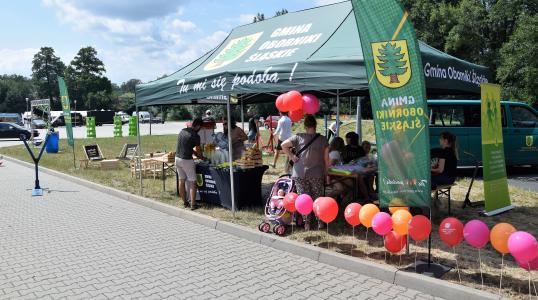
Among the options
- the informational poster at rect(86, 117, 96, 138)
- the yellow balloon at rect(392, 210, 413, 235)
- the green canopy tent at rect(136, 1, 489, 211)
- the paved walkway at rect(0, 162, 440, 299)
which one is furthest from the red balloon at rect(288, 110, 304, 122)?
the informational poster at rect(86, 117, 96, 138)

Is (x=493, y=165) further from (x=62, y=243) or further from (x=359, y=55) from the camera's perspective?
(x=62, y=243)

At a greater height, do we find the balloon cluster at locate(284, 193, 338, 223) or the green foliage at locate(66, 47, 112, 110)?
the green foliage at locate(66, 47, 112, 110)

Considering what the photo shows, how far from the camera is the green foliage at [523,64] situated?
2452cm

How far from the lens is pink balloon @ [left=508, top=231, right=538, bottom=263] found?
148 inches

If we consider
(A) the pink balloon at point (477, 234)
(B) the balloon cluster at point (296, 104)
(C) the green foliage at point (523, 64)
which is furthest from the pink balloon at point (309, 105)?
(C) the green foliage at point (523, 64)

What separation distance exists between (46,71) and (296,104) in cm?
12172

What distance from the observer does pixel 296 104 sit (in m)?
6.02

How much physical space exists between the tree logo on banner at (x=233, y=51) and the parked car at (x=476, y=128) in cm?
536

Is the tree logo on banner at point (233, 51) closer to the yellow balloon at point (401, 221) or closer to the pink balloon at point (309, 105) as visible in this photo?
the pink balloon at point (309, 105)

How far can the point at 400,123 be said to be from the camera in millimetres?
4504

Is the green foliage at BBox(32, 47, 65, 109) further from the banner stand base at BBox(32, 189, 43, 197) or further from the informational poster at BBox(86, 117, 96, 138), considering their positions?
the banner stand base at BBox(32, 189, 43, 197)

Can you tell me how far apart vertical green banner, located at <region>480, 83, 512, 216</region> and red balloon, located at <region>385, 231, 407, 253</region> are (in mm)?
2364

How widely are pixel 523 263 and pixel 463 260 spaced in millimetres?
1203

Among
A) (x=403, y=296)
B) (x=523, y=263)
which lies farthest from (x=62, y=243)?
(x=523, y=263)
